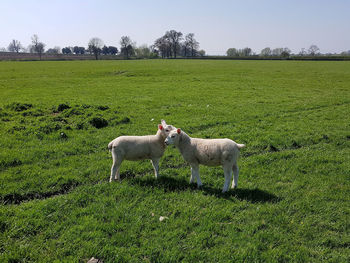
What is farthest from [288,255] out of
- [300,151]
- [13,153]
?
[13,153]

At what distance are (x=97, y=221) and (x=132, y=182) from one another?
185 cm

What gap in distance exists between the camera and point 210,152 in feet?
22.3

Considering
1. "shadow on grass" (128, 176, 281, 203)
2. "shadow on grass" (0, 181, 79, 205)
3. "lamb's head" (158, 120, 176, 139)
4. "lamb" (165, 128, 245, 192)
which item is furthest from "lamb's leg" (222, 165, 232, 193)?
Answer: "shadow on grass" (0, 181, 79, 205)

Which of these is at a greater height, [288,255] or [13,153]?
[13,153]

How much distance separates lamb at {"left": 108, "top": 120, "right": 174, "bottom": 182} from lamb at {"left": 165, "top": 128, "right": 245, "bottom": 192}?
57 centimetres

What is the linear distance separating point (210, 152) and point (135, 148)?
2179mm

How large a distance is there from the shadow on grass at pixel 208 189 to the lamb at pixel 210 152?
0.20 metres

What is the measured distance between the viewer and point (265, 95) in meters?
23.7

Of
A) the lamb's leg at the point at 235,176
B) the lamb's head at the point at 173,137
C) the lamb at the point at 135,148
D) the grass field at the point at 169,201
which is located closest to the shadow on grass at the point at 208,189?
the grass field at the point at 169,201

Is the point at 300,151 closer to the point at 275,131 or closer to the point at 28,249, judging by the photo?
the point at 275,131

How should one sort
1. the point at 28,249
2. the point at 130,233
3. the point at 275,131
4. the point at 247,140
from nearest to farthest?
the point at 28,249 < the point at 130,233 < the point at 247,140 < the point at 275,131

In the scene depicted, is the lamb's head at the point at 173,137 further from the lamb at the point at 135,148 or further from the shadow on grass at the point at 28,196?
the shadow on grass at the point at 28,196

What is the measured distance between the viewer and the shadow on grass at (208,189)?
6.63 metres

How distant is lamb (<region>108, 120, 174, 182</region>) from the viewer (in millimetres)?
7146
